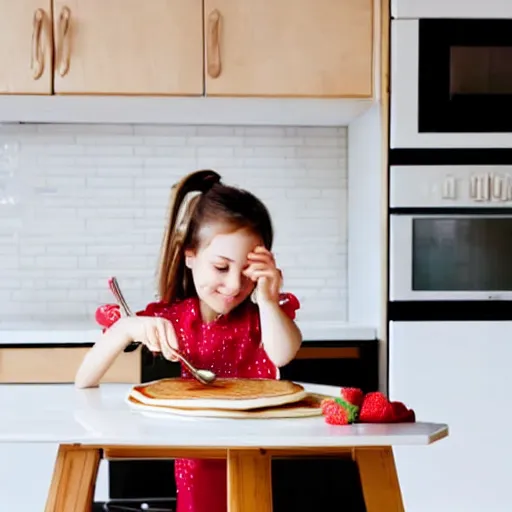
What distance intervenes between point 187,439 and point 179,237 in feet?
2.39

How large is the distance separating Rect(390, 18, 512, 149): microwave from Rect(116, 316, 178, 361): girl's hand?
150 centimetres

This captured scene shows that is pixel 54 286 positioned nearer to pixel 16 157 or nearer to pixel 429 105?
pixel 16 157

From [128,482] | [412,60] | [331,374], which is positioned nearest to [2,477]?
[128,482]

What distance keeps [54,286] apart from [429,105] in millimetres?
1550

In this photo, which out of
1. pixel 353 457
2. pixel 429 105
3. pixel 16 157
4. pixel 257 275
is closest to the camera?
pixel 353 457

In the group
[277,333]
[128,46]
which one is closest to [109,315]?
[277,333]

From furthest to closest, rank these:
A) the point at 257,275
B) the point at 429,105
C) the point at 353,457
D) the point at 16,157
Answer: the point at 16,157
the point at 429,105
the point at 257,275
the point at 353,457

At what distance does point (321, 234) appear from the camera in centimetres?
371

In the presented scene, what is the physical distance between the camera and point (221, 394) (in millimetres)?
1597

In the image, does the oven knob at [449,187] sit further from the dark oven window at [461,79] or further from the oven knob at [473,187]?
the dark oven window at [461,79]

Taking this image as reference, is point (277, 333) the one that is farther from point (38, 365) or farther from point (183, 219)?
point (38, 365)

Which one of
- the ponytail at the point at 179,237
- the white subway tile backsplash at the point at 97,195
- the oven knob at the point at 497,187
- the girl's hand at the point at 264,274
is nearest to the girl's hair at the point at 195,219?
the ponytail at the point at 179,237

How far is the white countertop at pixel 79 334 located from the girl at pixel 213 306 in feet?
3.24

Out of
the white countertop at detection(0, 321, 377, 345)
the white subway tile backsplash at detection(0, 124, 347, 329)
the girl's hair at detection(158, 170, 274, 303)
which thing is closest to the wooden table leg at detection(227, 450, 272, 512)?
the girl's hair at detection(158, 170, 274, 303)
